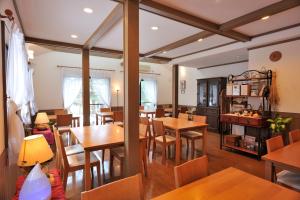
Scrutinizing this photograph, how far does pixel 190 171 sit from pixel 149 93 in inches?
280

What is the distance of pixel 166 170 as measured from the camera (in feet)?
9.66

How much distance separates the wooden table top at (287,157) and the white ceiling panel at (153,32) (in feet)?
7.55

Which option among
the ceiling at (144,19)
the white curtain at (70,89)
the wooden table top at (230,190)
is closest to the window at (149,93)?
the white curtain at (70,89)

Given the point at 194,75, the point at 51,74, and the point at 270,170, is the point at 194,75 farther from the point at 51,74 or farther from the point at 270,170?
the point at 270,170

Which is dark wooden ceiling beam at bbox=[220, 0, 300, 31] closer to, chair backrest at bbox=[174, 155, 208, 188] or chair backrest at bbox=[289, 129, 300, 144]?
chair backrest at bbox=[289, 129, 300, 144]

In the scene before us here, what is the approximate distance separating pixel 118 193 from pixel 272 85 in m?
3.77

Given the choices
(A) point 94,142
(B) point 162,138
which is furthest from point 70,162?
(B) point 162,138

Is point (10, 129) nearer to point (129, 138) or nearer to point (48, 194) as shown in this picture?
point (48, 194)

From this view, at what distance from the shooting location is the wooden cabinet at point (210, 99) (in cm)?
569

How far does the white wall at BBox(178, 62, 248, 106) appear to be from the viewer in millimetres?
5781

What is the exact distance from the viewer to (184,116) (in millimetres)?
4316

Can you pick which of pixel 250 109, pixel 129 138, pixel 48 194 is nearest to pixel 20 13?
pixel 129 138

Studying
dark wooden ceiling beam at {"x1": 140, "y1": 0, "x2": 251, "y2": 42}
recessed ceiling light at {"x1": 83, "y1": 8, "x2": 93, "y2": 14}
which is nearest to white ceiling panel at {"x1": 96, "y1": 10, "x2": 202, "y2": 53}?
dark wooden ceiling beam at {"x1": 140, "y1": 0, "x2": 251, "y2": 42}

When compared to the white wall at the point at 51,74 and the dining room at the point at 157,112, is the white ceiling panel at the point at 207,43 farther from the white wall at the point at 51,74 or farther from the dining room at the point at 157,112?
the white wall at the point at 51,74
